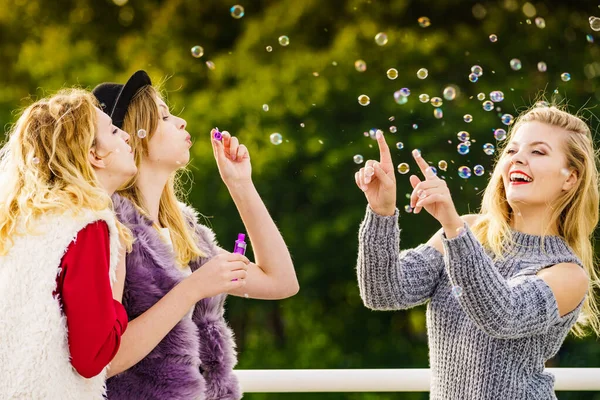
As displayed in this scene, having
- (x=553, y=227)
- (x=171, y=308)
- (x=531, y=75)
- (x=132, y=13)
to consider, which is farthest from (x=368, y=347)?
(x=171, y=308)

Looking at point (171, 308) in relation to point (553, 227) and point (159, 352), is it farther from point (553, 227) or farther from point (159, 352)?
point (553, 227)

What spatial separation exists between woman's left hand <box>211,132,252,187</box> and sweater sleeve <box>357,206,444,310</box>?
1.12 feet

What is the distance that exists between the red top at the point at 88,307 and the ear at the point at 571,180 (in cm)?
123

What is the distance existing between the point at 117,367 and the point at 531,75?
4.86 m

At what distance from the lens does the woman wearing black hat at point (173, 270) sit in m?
1.85

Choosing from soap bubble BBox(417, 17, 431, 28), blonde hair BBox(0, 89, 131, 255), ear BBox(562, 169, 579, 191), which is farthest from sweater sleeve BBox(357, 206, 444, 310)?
soap bubble BBox(417, 17, 431, 28)

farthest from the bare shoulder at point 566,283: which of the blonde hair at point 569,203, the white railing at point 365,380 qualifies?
the white railing at point 365,380

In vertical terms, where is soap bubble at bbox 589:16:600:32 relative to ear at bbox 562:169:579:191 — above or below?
above

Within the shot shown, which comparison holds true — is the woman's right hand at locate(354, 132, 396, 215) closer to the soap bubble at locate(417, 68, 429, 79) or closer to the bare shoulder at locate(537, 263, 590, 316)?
the bare shoulder at locate(537, 263, 590, 316)

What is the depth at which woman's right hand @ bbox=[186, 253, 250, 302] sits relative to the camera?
185 cm

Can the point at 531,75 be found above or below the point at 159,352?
above

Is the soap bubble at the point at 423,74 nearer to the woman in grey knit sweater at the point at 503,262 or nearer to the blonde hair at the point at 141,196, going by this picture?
the woman in grey knit sweater at the point at 503,262

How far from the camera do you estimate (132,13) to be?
721 centimetres

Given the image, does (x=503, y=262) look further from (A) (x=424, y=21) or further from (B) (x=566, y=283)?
(A) (x=424, y=21)
